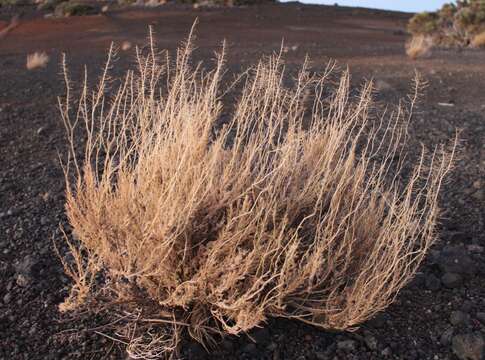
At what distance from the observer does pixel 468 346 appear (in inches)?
102

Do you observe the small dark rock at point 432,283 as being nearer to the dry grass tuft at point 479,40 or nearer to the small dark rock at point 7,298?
the small dark rock at point 7,298

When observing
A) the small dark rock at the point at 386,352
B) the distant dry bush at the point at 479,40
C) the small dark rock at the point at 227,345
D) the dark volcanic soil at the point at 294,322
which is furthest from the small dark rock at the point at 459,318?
the distant dry bush at the point at 479,40

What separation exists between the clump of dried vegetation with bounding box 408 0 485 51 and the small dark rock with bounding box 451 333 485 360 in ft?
40.1

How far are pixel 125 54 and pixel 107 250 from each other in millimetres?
9757

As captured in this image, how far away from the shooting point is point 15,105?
7031mm

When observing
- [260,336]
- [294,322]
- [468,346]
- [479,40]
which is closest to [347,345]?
[294,322]

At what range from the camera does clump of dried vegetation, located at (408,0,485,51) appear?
14.5 meters

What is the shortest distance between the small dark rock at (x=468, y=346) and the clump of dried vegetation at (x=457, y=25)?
1223 cm

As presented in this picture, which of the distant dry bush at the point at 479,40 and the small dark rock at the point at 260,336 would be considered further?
the distant dry bush at the point at 479,40

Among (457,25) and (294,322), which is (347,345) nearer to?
(294,322)

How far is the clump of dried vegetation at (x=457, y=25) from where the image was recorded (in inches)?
570

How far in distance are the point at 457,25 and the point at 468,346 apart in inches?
554

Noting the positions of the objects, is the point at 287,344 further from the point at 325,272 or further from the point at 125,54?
the point at 125,54

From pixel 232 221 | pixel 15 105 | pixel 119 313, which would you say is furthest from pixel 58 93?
pixel 232 221
